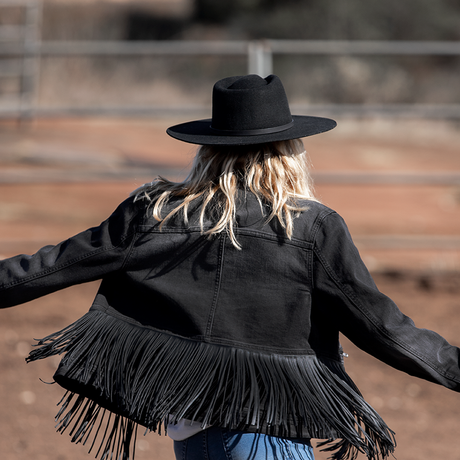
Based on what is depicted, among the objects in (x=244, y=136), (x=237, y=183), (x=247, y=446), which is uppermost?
(x=244, y=136)

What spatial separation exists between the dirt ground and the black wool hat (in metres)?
0.29

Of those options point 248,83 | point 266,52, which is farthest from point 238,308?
point 266,52

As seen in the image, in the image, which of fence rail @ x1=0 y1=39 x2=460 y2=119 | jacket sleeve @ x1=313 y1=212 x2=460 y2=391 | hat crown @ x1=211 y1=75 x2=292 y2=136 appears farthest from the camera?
fence rail @ x1=0 y1=39 x2=460 y2=119

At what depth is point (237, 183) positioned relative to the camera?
1602 millimetres

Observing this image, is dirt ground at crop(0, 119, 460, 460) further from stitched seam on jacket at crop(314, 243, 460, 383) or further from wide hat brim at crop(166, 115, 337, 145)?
stitched seam on jacket at crop(314, 243, 460, 383)

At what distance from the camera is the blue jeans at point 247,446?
1527 millimetres

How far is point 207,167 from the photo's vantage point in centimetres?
161

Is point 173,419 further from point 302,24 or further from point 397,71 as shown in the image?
point 302,24

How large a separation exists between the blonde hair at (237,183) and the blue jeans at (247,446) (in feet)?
1.54

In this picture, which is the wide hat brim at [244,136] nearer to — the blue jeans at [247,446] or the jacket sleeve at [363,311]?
the jacket sleeve at [363,311]

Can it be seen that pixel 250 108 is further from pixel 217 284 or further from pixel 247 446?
pixel 247 446

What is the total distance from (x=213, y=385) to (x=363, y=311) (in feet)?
1.33

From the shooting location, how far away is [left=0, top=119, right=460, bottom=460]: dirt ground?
3254mm

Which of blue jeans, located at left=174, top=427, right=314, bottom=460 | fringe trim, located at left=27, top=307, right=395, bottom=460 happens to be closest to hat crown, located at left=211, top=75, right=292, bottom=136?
fringe trim, located at left=27, top=307, right=395, bottom=460
